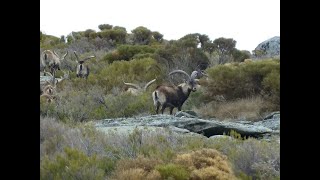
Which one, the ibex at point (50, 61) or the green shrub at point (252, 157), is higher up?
the ibex at point (50, 61)

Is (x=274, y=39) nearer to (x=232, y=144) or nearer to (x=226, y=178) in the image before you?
(x=232, y=144)

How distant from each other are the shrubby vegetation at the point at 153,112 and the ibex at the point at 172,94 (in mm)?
298

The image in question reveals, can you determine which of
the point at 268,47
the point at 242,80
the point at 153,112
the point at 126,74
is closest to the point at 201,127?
the point at 153,112

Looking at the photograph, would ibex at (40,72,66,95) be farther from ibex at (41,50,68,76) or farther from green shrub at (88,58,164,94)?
ibex at (41,50,68,76)

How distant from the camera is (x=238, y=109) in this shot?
355 inches

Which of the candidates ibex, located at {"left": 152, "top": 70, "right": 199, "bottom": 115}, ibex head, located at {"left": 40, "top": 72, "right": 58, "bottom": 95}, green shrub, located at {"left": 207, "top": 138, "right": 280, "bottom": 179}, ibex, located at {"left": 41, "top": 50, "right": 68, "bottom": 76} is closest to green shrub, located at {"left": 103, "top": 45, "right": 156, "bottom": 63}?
ibex, located at {"left": 41, "top": 50, "right": 68, "bottom": 76}

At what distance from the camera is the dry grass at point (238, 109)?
344 inches

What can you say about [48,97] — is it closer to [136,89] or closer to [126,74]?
[136,89]

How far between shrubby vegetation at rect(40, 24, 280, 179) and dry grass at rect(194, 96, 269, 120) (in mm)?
16

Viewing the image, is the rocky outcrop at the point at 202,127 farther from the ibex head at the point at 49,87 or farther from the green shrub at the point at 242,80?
the ibex head at the point at 49,87

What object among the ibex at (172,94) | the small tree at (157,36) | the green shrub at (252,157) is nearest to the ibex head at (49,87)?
the ibex at (172,94)

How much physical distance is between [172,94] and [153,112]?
17.1 inches
